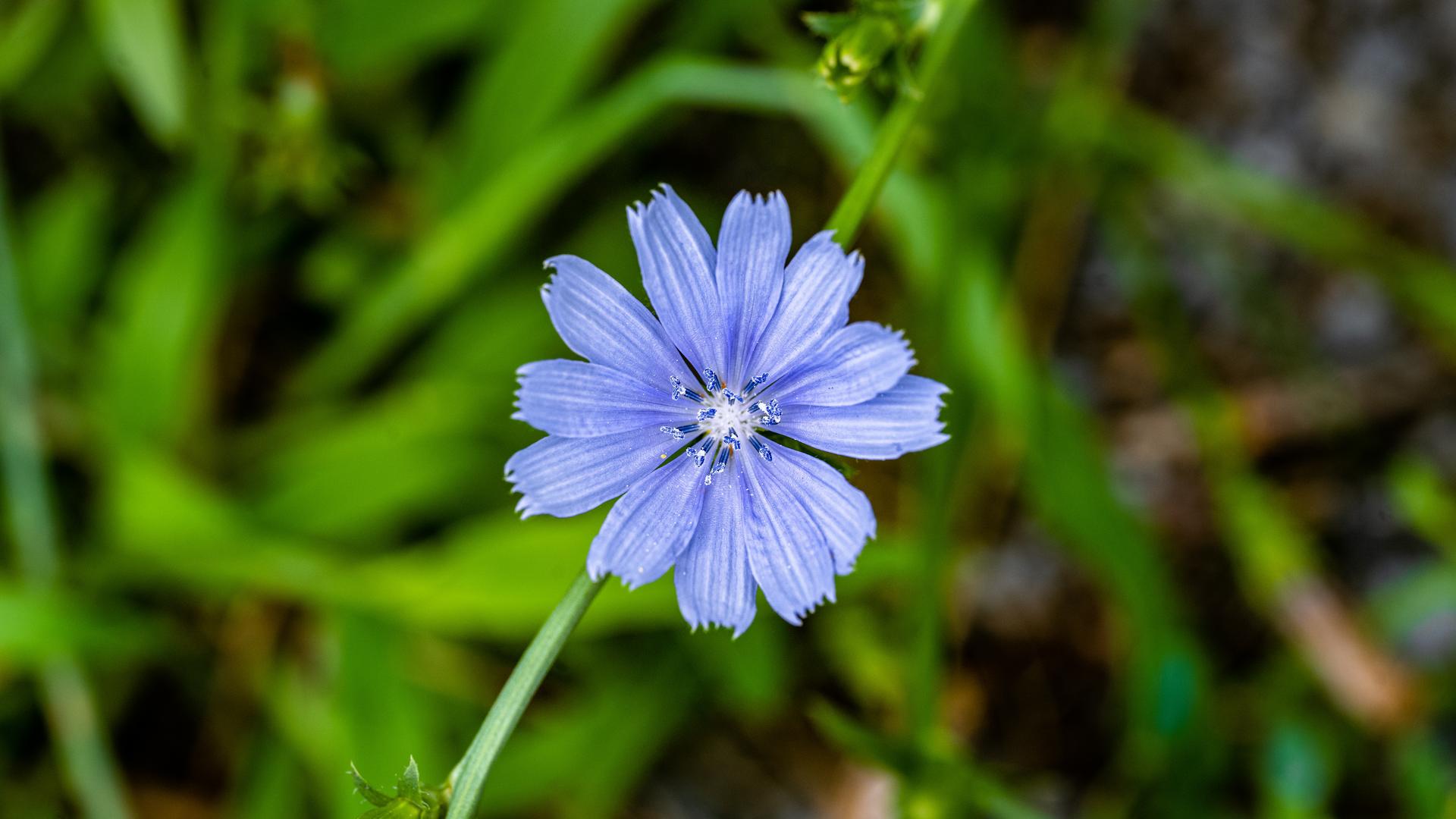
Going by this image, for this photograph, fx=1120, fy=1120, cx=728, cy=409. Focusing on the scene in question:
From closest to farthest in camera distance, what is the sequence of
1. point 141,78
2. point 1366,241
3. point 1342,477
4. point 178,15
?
point 141,78, point 178,15, point 1366,241, point 1342,477

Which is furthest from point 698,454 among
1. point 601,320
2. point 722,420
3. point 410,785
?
point 410,785

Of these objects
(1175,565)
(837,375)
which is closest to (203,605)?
(837,375)

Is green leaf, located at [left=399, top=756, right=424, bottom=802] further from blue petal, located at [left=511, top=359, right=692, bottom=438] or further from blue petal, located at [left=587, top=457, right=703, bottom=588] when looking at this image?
blue petal, located at [left=511, top=359, right=692, bottom=438]

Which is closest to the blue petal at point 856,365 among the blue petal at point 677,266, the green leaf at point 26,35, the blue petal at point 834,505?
the blue petal at point 834,505

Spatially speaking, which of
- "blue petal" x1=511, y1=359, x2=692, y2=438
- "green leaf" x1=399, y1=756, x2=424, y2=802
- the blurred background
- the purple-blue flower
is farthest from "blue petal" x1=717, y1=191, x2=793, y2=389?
the blurred background

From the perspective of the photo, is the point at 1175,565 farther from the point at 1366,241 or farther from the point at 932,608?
the point at 932,608

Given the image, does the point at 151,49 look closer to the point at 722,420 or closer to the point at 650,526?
→ the point at 722,420
